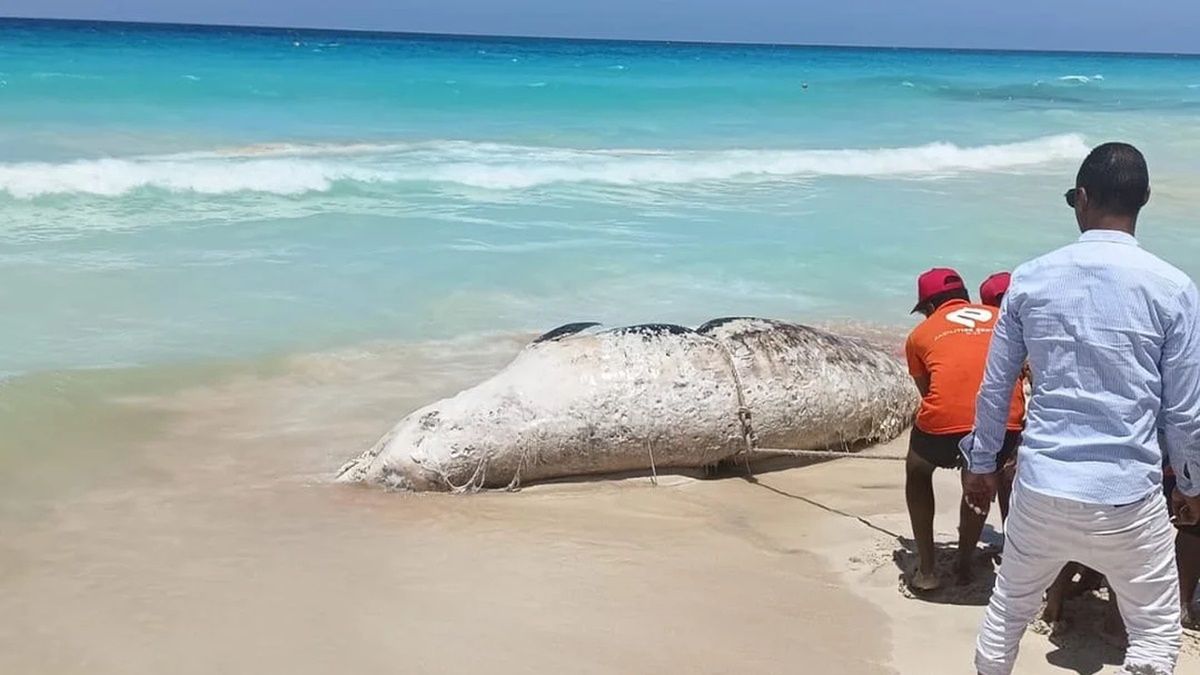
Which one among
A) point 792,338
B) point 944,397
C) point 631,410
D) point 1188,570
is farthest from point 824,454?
point 1188,570

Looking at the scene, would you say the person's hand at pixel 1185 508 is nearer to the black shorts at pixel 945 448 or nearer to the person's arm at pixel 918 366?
the black shorts at pixel 945 448

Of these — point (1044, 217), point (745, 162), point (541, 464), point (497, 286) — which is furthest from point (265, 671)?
point (745, 162)

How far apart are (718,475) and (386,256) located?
5.58 metres

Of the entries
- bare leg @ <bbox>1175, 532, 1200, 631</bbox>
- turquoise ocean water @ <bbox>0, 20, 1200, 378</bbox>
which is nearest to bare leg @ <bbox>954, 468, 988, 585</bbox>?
bare leg @ <bbox>1175, 532, 1200, 631</bbox>

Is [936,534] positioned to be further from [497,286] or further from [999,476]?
[497,286]

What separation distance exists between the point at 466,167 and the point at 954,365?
13.1 metres

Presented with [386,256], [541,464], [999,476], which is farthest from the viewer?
[386,256]

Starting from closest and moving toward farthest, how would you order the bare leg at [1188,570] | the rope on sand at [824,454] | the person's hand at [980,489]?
the person's hand at [980,489] → the bare leg at [1188,570] → the rope on sand at [824,454]

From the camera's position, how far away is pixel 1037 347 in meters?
3.07

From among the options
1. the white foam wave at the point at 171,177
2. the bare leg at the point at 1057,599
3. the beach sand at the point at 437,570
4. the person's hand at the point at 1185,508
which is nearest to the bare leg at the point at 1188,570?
the beach sand at the point at 437,570

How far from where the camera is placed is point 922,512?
4453mm

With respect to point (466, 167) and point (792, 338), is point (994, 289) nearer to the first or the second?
point (792, 338)

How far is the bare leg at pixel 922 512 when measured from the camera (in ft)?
14.5

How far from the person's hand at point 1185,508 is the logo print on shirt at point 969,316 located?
41.7 inches
